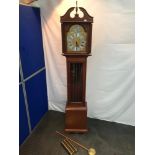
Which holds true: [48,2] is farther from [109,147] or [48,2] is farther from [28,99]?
[109,147]

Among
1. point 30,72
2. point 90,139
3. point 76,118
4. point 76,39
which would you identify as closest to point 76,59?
point 76,39

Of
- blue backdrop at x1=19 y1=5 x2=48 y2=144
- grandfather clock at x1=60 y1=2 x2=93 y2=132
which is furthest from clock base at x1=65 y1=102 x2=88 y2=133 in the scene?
blue backdrop at x1=19 y1=5 x2=48 y2=144

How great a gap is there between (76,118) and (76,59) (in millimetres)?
675

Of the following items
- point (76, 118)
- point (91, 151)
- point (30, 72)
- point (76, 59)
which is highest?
point (76, 59)

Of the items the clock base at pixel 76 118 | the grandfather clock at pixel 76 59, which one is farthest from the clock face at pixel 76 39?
the clock base at pixel 76 118

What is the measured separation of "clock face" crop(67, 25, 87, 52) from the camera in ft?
6.17

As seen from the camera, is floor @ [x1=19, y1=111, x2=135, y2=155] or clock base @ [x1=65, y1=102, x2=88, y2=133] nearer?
floor @ [x1=19, y1=111, x2=135, y2=155]

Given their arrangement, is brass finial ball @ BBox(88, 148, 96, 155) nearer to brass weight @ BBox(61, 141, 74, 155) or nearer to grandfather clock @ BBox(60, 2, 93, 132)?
brass weight @ BBox(61, 141, 74, 155)

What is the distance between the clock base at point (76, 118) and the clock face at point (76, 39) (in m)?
0.64

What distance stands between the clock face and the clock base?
0.64 m

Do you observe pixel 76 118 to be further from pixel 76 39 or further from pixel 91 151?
pixel 76 39

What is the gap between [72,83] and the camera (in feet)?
6.94

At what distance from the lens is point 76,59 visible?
6.47ft
